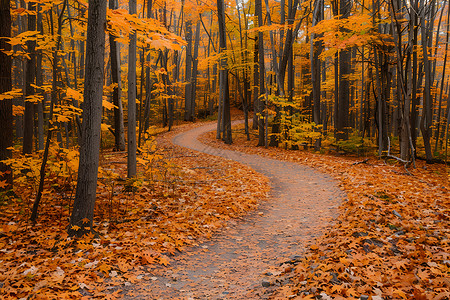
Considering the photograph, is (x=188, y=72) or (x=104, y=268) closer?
(x=104, y=268)

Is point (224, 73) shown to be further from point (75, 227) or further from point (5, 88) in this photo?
point (75, 227)

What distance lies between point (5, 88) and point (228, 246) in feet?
20.3

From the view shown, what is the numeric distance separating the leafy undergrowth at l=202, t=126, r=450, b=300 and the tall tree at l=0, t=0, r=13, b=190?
6647mm

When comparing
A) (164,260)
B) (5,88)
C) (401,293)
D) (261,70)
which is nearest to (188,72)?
(261,70)

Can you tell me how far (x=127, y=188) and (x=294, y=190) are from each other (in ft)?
15.9

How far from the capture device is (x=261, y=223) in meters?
5.90

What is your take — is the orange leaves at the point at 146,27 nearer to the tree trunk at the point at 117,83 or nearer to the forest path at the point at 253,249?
the forest path at the point at 253,249

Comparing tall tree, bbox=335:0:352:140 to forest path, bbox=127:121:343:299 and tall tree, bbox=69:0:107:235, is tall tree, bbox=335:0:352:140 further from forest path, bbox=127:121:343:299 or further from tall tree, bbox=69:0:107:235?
tall tree, bbox=69:0:107:235

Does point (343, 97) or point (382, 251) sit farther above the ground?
point (343, 97)

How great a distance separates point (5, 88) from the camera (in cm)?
609

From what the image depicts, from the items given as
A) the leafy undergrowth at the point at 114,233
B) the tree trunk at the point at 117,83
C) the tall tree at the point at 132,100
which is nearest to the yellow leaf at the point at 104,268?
the leafy undergrowth at the point at 114,233

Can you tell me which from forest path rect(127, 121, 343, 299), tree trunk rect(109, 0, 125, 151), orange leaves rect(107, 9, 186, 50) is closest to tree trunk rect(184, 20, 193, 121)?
tree trunk rect(109, 0, 125, 151)

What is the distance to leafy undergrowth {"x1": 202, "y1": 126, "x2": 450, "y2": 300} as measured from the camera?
2.82 metres

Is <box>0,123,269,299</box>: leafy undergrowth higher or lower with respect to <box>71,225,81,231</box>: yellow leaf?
lower
